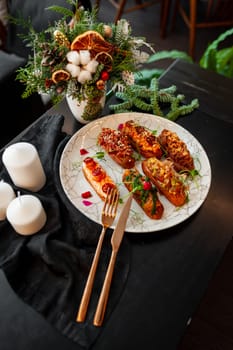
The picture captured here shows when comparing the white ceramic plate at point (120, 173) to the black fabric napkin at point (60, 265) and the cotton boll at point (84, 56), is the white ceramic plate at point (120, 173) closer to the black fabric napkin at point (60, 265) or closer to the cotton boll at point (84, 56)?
the black fabric napkin at point (60, 265)

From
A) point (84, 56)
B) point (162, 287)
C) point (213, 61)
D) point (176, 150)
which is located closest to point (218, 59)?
point (213, 61)

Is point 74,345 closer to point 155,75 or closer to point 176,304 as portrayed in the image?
point 176,304

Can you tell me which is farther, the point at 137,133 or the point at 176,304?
Result: the point at 137,133

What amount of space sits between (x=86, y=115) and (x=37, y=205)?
42 cm

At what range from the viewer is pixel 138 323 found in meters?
0.69

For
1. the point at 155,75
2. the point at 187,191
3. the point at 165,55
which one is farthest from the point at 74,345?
the point at 165,55

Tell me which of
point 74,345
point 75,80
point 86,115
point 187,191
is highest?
point 75,80

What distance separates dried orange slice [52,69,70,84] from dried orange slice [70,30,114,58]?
76 mm

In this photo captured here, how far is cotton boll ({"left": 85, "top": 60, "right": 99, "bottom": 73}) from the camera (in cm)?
86

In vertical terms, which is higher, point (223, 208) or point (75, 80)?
point (75, 80)

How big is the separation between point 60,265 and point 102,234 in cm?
13

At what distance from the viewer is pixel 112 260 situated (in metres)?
0.75

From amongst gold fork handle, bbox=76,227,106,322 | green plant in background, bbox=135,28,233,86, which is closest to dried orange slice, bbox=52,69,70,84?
gold fork handle, bbox=76,227,106,322

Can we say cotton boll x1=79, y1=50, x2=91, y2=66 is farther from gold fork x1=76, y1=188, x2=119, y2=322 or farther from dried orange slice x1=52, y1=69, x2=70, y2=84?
gold fork x1=76, y1=188, x2=119, y2=322
